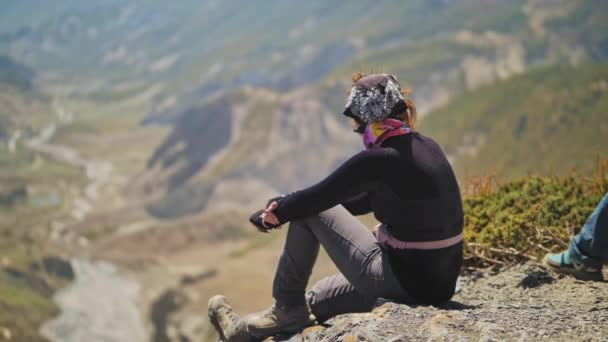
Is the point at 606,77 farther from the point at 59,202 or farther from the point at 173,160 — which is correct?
the point at 59,202

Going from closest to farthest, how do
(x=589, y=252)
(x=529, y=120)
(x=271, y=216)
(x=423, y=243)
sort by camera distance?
(x=423, y=243) < (x=271, y=216) < (x=589, y=252) < (x=529, y=120)

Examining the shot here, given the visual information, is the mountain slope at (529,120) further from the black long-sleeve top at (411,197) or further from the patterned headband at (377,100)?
the patterned headband at (377,100)

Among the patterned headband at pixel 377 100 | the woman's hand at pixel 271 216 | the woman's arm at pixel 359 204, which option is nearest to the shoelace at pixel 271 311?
the woman's hand at pixel 271 216

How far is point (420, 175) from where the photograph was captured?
5.05m

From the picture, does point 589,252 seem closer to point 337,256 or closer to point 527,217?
point 527,217

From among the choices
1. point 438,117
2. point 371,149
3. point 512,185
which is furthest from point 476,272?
point 438,117

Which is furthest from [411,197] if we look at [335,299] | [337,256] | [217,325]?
[217,325]

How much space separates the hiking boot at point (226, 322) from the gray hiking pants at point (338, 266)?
64 centimetres

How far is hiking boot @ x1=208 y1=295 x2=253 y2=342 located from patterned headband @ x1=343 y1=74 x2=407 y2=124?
2728mm

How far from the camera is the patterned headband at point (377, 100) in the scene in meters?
5.34

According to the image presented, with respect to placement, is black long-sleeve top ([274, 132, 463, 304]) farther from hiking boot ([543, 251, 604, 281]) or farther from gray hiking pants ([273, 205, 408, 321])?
hiking boot ([543, 251, 604, 281])

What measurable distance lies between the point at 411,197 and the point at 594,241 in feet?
7.46

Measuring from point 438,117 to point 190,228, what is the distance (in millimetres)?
62727

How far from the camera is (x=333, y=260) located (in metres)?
5.98
